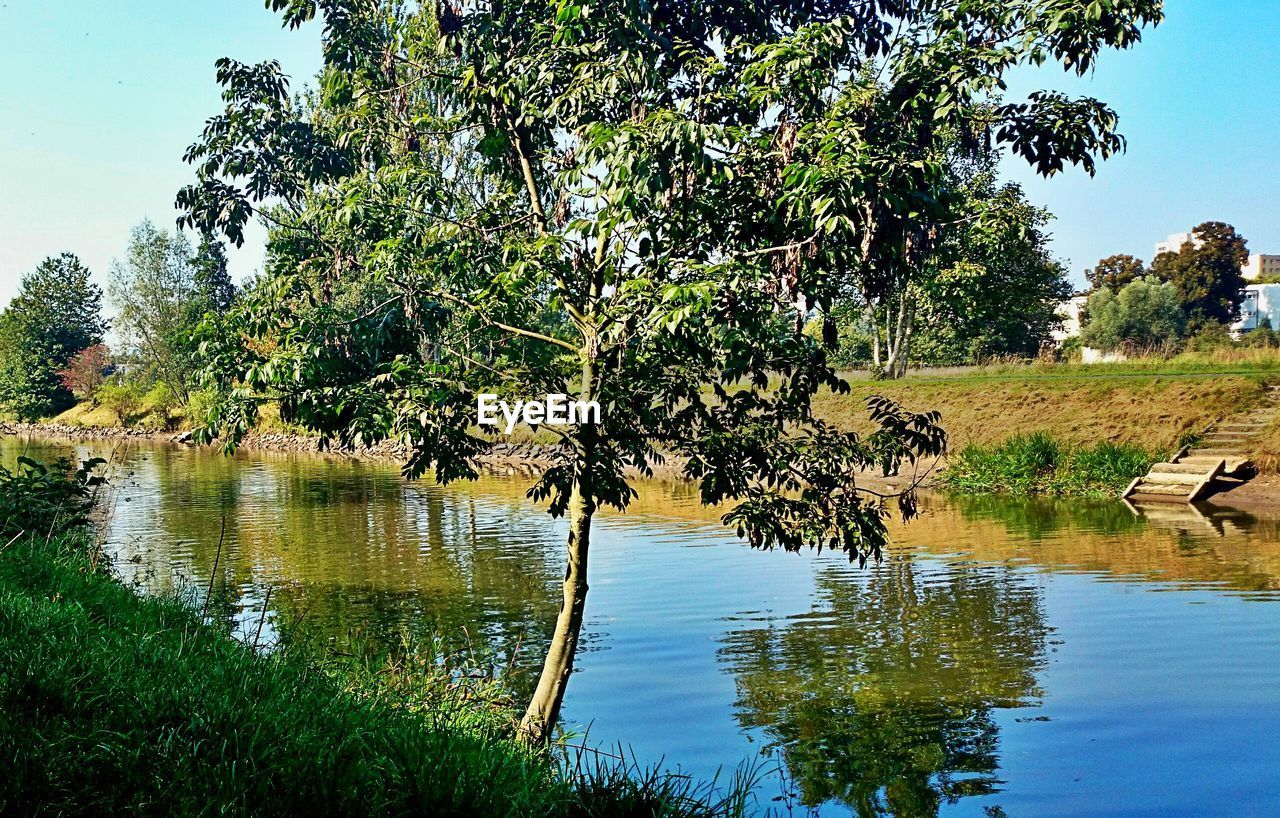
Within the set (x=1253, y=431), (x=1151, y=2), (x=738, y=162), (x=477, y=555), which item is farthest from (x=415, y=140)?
(x=1253, y=431)

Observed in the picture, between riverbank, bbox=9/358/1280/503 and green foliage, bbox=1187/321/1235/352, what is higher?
green foliage, bbox=1187/321/1235/352

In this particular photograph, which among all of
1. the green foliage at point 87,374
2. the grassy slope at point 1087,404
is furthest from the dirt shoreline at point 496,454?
the green foliage at point 87,374

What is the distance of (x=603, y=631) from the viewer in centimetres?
1400

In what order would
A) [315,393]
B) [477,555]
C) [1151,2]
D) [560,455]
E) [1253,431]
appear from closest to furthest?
[1151,2]
[315,393]
[560,455]
[477,555]
[1253,431]

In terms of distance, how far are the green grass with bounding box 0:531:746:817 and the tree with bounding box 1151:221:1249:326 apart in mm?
90791

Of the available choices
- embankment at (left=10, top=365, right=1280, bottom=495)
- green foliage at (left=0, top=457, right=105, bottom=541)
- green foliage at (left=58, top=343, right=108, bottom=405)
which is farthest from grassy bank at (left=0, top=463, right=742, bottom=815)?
green foliage at (left=58, top=343, right=108, bottom=405)

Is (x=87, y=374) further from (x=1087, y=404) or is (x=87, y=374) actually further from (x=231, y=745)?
(x=231, y=745)

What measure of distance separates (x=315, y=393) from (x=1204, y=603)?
39.6ft

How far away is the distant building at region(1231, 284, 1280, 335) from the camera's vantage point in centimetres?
9369

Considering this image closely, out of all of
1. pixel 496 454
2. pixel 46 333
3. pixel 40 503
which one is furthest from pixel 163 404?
pixel 40 503

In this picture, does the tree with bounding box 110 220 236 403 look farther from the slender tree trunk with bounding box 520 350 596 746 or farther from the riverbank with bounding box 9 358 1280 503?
the slender tree trunk with bounding box 520 350 596 746

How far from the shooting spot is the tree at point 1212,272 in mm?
87250

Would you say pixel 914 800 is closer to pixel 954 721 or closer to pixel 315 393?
pixel 954 721

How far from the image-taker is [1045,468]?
96.5ft
